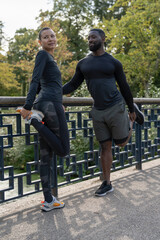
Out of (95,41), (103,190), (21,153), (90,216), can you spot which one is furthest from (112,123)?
(21,153)

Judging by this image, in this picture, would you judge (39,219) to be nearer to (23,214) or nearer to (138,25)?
(23,214)

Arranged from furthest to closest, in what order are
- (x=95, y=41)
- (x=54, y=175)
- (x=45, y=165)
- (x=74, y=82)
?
(x=74, y=82)
(x=54, y=175)
(x=95, y=41)
(x=45, y=165)

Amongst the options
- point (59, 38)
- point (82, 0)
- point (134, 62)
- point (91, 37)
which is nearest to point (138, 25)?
point (134, 62)

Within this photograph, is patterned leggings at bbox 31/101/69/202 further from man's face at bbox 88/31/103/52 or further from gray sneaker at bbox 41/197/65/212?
man's face at bbox 88/31/103/52

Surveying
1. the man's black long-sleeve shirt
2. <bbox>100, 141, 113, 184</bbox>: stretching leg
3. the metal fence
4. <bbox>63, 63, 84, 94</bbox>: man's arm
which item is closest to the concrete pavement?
the metal fence

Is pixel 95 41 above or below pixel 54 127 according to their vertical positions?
above

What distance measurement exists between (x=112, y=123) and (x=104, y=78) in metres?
0.51

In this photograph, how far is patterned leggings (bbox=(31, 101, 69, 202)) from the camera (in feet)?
8.98

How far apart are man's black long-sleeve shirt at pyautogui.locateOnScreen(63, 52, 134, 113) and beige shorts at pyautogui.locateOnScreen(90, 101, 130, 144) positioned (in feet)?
0.22

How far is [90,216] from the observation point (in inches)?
109

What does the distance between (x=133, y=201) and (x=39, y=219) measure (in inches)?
41.4

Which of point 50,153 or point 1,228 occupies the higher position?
point 50,153

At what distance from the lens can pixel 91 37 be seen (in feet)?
10.3

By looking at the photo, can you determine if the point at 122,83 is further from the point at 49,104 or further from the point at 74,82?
the point at 49,104
